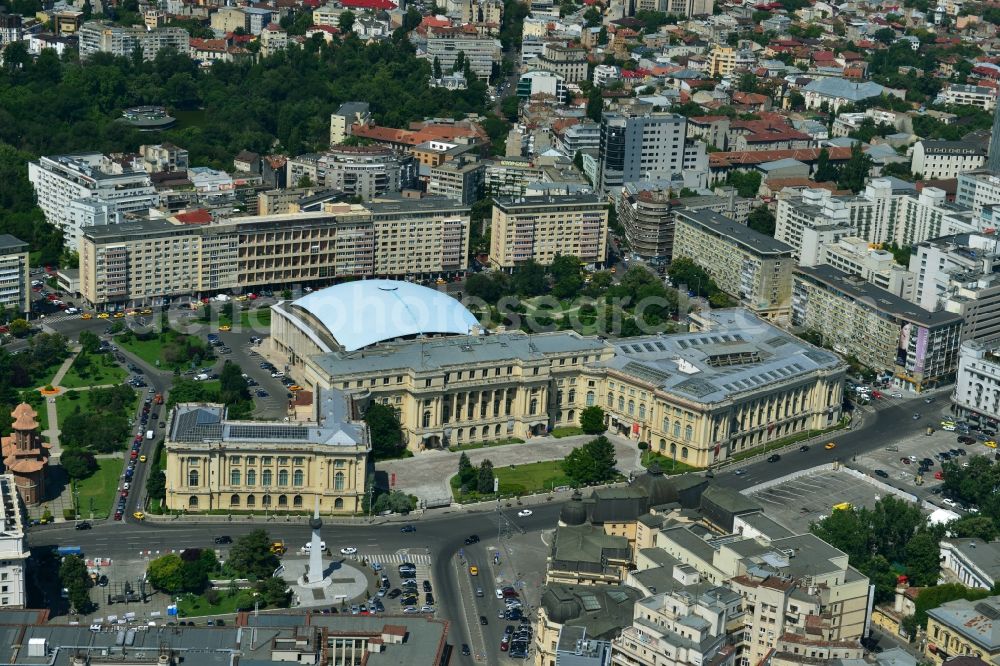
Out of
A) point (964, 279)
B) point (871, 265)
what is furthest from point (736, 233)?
point (964, 279)

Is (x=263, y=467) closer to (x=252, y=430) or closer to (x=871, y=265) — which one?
(x=252, y=430)

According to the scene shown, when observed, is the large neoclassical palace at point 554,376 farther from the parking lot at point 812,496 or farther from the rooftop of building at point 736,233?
the rooftop of building at point 736,233

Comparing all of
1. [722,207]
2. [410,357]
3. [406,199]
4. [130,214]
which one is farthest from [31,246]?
[722,207]

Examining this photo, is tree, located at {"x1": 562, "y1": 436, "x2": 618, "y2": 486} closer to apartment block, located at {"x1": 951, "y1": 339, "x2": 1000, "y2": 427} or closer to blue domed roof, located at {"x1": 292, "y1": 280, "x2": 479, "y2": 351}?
blue domed roof, located at {"x1": 292, "y1": 280, "x2": 479, "y2": 351}

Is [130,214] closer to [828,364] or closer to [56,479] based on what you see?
[56,479]

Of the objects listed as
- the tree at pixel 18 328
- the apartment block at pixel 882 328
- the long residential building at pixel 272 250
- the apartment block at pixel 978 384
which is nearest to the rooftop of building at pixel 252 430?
the tree at pixel 18 328

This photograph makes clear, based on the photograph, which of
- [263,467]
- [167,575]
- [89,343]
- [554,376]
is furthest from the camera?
[89,343]
